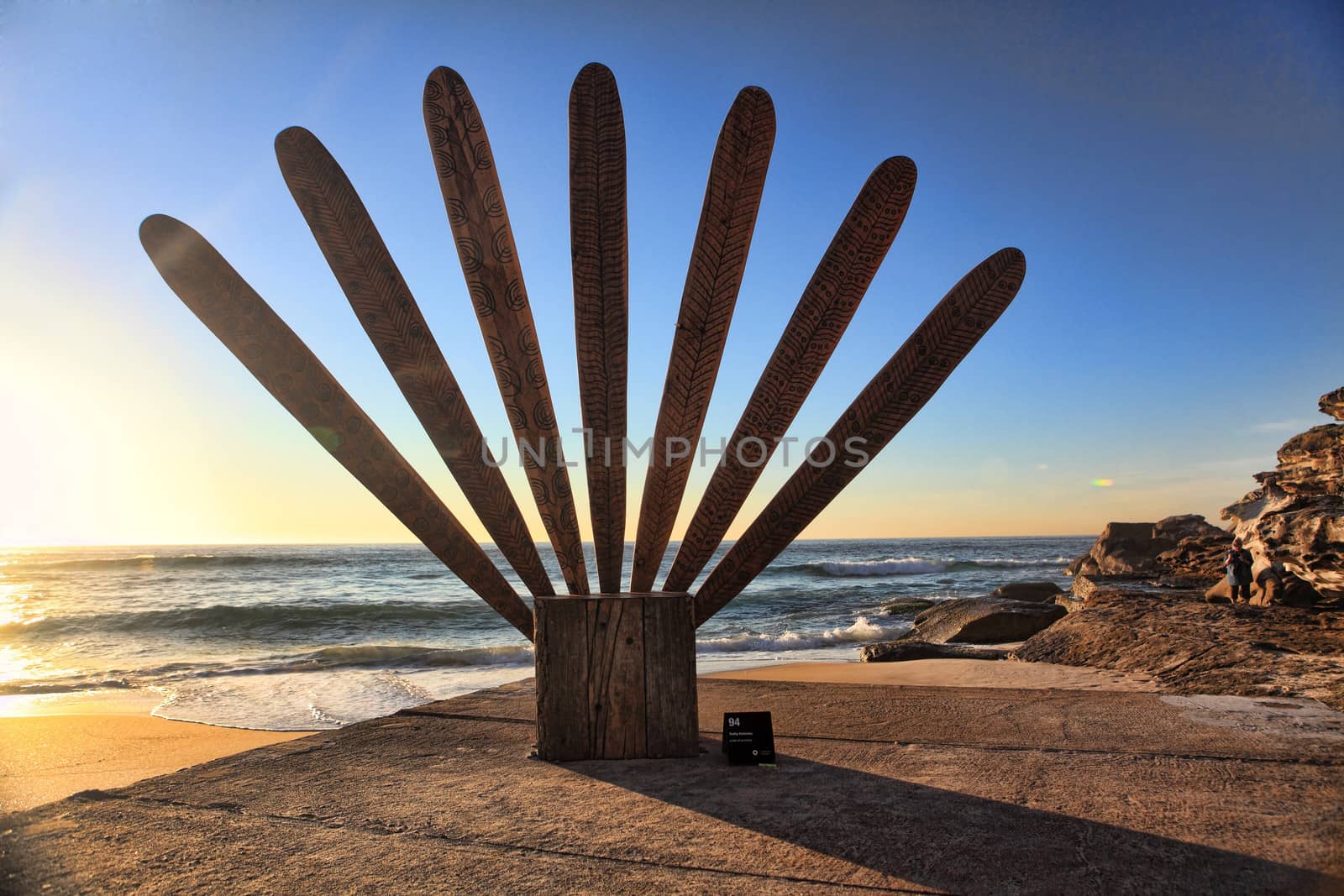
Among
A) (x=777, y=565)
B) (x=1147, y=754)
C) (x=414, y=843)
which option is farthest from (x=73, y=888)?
(x=777, y=565)

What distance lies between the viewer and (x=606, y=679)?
4352 millimetres

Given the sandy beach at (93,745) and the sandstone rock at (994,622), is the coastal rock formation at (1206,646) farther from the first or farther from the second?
the sandy beach at (93,745)

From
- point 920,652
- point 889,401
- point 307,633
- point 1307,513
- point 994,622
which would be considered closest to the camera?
point 889,401

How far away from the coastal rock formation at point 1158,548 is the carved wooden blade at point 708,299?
2442 centimetres

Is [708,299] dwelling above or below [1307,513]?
above

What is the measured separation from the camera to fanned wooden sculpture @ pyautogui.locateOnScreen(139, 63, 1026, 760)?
150 inches

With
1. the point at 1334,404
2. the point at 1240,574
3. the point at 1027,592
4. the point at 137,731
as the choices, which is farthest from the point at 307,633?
the point at 1334,404

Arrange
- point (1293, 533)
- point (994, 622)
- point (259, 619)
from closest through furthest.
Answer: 1. point (994, 622)
2. point (1293, 533)
3. point (259, 619)

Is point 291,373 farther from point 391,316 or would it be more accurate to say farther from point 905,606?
point 905,606

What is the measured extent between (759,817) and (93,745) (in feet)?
24.1

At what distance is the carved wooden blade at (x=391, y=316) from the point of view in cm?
375

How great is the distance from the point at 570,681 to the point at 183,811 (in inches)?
75.1

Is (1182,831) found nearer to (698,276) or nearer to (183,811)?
(698,276)

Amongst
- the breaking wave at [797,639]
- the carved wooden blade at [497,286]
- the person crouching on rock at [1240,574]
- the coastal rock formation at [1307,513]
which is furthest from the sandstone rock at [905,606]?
the carved wooden blade at [497,286]
